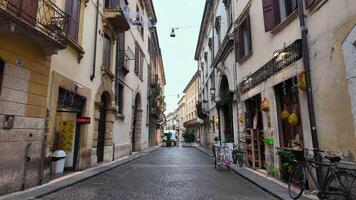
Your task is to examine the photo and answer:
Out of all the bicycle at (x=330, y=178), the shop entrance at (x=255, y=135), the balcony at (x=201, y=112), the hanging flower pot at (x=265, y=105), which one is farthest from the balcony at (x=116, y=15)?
the balcony at (x=201, y=112)

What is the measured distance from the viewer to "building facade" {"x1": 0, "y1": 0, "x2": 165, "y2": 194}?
6.61m

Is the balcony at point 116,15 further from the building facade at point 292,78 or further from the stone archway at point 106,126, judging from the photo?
the building facade at point 292,78

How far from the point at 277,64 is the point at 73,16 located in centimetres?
718

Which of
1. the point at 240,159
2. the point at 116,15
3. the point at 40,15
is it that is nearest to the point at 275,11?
the point at 240,159

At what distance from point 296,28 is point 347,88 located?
2764mm

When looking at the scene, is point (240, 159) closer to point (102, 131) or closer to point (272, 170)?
point (272, 170)

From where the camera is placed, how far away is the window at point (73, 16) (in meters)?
9.66

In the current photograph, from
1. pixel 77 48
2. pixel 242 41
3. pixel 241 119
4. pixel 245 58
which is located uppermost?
pixel 242 41

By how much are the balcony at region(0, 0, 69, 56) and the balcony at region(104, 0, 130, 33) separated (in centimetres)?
494

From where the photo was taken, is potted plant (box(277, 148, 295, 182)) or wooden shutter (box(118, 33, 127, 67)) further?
wooden shutter (box(118, 33, 127, 67))

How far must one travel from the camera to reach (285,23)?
8.20 metres

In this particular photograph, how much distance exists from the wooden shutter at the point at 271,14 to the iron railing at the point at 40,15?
249 inches

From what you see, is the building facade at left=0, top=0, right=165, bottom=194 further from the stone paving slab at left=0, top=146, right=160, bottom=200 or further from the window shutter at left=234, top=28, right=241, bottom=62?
the window shutter at left=234, top=28, right=241, bottom=62

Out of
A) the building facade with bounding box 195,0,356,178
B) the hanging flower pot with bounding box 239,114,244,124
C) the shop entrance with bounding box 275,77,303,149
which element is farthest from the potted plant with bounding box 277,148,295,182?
the hanging flower pot with bounding box 239,114,244,124
